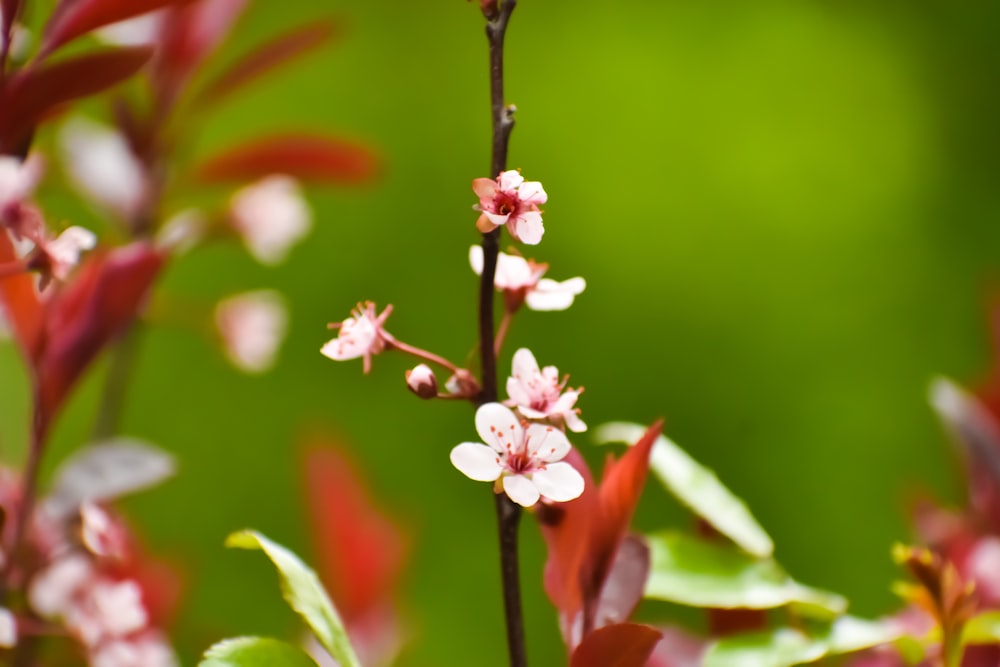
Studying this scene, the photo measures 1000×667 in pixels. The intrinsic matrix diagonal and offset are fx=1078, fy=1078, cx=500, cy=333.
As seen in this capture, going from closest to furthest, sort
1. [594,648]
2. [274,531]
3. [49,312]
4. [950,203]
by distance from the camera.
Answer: [594,648] < [49,312] < [274,531] < [950,203]

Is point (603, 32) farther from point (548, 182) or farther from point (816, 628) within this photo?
point (816, 628)

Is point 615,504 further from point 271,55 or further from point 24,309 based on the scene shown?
point 271,55

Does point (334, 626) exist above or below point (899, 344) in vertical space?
above

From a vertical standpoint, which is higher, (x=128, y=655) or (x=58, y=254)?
(x=58, y=254)

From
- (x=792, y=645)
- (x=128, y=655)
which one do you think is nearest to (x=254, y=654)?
(x=128, y=655)

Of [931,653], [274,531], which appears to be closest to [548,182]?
[274,531]

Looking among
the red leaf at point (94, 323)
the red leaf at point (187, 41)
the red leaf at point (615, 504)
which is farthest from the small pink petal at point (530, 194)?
the red leaf at point (187, 41)

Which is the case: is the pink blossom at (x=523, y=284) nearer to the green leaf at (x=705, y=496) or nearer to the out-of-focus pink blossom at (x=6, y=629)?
the green leaf at (x=705, y=496)
